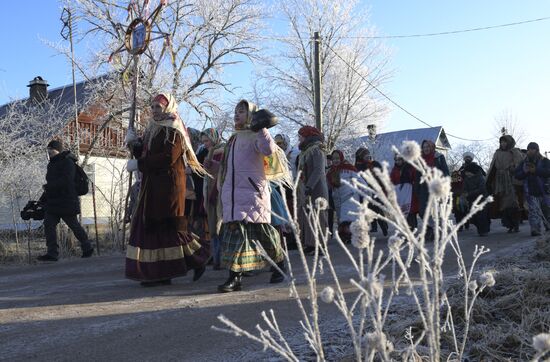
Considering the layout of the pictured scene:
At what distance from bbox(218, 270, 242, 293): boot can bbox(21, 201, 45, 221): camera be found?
5.23 metres

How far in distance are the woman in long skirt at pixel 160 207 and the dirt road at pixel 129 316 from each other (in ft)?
0.70

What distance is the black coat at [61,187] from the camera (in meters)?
8.70

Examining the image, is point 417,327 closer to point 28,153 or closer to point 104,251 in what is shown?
point 104,251

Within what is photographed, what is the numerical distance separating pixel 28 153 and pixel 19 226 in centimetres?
756

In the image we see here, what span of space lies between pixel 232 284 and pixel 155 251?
3.07 ft

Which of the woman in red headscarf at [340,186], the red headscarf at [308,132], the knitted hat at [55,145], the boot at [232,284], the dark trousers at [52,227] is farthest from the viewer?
the woman in red headscarf at [340,186]

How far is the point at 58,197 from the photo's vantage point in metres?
8.74

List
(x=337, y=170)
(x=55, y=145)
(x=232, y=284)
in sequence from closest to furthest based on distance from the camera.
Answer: (x=232, y=284)
(x=55, y=145)
(x=337, y=170)

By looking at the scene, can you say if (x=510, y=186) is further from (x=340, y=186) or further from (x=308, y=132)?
(x=308, y=132)

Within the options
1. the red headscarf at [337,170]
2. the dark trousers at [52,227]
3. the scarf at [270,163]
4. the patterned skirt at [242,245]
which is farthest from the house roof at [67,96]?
the patterned skirt at [242,245]

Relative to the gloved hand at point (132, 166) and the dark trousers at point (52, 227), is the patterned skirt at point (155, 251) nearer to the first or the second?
the gloved hand at point (132, 166)

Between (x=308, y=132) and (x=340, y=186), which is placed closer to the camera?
(x=308, y=132)

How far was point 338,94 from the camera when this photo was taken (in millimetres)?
32875

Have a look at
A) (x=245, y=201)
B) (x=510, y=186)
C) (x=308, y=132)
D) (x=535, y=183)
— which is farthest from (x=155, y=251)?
(x=510, y=186)
